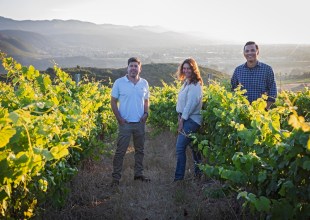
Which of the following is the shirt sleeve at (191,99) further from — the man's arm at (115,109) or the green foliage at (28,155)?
the green foliage at (28,155)

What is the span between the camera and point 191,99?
4.89 m

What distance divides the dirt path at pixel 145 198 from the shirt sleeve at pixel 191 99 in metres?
1.00

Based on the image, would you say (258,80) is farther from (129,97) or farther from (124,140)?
→ (124,140)

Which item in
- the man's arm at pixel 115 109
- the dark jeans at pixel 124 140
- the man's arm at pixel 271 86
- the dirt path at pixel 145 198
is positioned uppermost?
the man's arm at pixel 271 86

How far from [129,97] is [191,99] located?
898mm

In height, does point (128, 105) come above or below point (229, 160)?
above

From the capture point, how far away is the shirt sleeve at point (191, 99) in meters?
4.90

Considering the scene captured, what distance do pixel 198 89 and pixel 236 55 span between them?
148 m

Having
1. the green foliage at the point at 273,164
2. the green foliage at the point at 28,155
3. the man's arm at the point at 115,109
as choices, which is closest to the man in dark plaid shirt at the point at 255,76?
the green foliage at the point at 273,164

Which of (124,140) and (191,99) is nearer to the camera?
(191,99)

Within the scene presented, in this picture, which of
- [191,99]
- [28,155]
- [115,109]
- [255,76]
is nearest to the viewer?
[28,155]

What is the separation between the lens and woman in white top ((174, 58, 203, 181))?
4.92 metres

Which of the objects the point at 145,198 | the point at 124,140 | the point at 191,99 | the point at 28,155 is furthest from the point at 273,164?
the point at 124,140

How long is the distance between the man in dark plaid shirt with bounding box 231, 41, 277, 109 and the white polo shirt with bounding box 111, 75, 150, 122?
1489 millimetres
